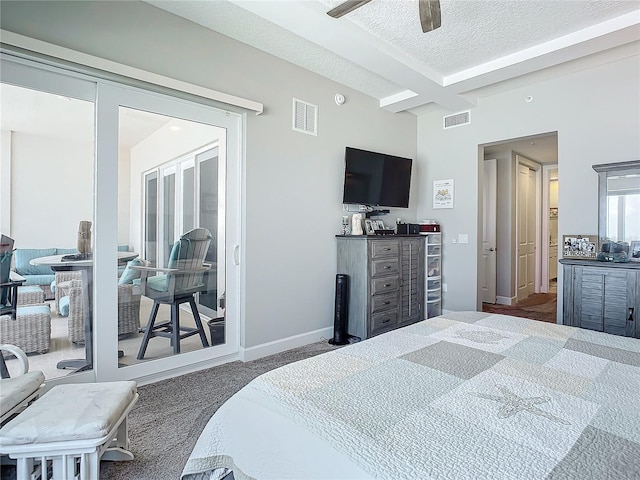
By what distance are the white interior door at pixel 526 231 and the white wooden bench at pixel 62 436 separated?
20.6ft

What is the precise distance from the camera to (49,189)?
243 centimetres

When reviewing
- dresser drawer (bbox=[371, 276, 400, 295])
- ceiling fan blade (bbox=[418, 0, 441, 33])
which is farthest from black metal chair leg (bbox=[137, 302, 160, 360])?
ceiling fan blade (bbox=[418, 0, 441, 33])

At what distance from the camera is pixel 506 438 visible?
94 cm

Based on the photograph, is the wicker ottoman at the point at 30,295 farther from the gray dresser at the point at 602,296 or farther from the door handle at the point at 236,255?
the gray dresser at the point at 602,296

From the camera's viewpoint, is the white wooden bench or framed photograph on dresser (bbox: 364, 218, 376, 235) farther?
framed photograph on dresser (bbox: 364, 218, 376, 235)

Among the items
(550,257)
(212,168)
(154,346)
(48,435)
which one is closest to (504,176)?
(550,257)

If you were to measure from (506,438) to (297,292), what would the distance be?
285 cm

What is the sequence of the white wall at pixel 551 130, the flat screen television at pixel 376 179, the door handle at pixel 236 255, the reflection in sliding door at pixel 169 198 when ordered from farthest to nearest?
the flat screen television at pixel 376 179, the white wall at pixel 551 130, the door handle at pixel 236 255, the reflection in sliding door at pixel 169 198

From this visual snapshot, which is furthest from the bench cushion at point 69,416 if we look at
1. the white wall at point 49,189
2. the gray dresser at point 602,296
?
the gray dresser at point 602,296

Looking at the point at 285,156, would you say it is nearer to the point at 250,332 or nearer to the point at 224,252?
the point at 224,252

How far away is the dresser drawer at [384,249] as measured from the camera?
12.7ft

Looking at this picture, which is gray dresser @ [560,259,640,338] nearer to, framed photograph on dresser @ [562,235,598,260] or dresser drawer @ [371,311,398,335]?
framed photograph on dresser @ [562,235,598,260]

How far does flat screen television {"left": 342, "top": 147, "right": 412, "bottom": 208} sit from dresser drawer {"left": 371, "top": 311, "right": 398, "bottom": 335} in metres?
1.34

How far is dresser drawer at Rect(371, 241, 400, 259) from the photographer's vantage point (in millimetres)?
3857
